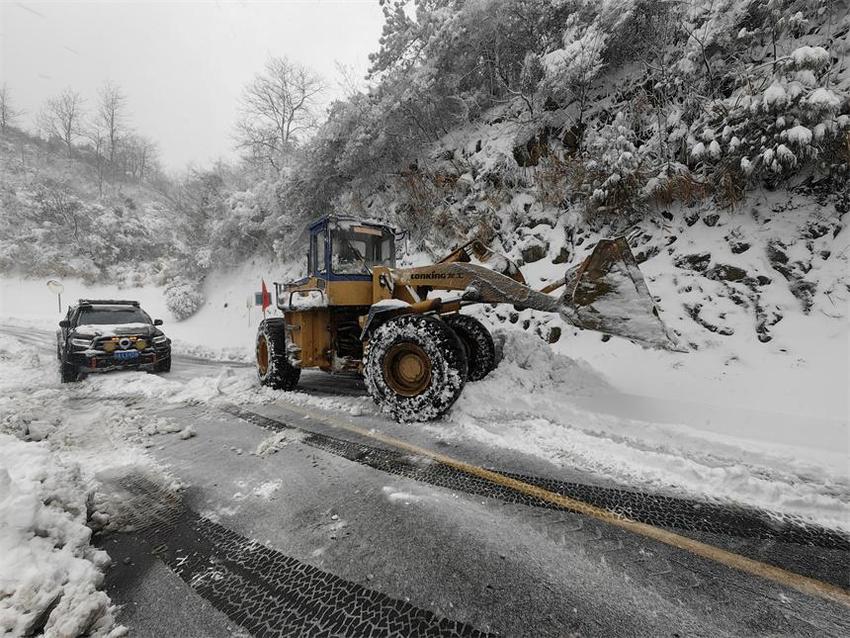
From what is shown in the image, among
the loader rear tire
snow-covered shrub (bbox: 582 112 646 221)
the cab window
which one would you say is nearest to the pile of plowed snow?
the loader rear tire

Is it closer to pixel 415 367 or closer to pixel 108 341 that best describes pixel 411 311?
pixel 415 367

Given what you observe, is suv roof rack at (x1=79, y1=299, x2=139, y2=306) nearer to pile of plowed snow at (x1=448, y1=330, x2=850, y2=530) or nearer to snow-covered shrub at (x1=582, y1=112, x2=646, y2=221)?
pile of plowed snow at (x1=448, y1=330, x2=850, y2=530)

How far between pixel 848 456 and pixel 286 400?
19.3 feet

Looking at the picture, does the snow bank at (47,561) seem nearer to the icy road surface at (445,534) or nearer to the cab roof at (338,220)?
the icy road surface at (445,534)

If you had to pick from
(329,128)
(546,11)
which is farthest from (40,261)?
(546,11)

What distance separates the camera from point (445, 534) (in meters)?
2.19

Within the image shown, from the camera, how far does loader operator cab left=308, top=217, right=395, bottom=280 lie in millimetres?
5379

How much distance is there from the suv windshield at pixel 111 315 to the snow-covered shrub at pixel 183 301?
1074 centimetres

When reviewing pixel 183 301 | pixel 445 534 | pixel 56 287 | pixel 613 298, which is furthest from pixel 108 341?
pixel 56 287

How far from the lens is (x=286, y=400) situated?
536cm

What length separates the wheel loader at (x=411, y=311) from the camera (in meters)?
3.90

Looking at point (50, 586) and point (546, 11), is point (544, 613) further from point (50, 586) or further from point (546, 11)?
point (546, 11)

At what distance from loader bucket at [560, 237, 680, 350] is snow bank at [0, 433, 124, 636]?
3.99 meters

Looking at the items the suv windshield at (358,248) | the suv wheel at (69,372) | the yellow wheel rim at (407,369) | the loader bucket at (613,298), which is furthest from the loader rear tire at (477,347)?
the suv wheel at (69,372)
